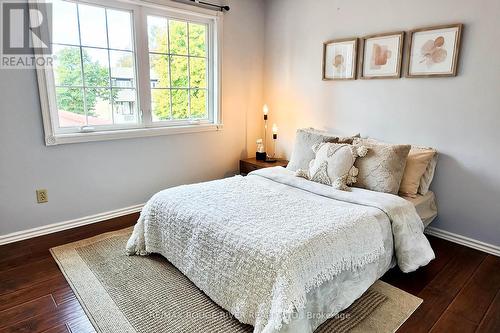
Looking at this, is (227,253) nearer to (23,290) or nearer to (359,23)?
(23,290)

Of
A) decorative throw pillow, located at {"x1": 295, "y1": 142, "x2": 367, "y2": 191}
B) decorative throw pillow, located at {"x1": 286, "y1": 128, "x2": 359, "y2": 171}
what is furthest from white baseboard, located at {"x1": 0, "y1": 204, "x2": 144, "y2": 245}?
decorative throw pillow, located at {"x1": 295, "y1": 142, "x2": 367, "y2": 191}

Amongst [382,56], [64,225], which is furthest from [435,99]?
[64,225]

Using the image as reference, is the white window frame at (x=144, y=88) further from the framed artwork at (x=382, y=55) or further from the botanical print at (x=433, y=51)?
the botanical print at (x=433, y=51)

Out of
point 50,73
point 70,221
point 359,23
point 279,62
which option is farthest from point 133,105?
point 359,23

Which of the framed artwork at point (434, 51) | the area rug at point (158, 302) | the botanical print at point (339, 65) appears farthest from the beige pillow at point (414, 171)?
the botanical print at point (339, 65)

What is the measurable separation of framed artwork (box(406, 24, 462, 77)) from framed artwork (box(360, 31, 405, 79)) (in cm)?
9

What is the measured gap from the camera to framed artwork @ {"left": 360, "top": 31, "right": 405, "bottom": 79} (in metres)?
2.72

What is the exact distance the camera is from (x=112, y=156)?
9.65 feet

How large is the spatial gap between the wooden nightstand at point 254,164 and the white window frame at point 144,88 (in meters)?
0.53

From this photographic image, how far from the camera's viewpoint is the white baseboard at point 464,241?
245 cm

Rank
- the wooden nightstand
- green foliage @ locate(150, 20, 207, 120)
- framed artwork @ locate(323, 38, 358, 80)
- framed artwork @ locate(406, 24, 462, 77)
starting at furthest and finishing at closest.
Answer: the wooden nightstand → green foliage @ locate(150, 20, 207, 120) → framed artwork @ locate(323, 38, 358, 80) → framed artwork @ locate(406, 24, 462, 77)

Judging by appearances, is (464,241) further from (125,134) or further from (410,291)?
(125,134)

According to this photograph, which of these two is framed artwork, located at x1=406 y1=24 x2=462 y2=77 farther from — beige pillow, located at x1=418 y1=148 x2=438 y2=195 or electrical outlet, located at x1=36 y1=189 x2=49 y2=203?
electrical outlet, located at x1=36 y1=189 x2=49 y2=203
